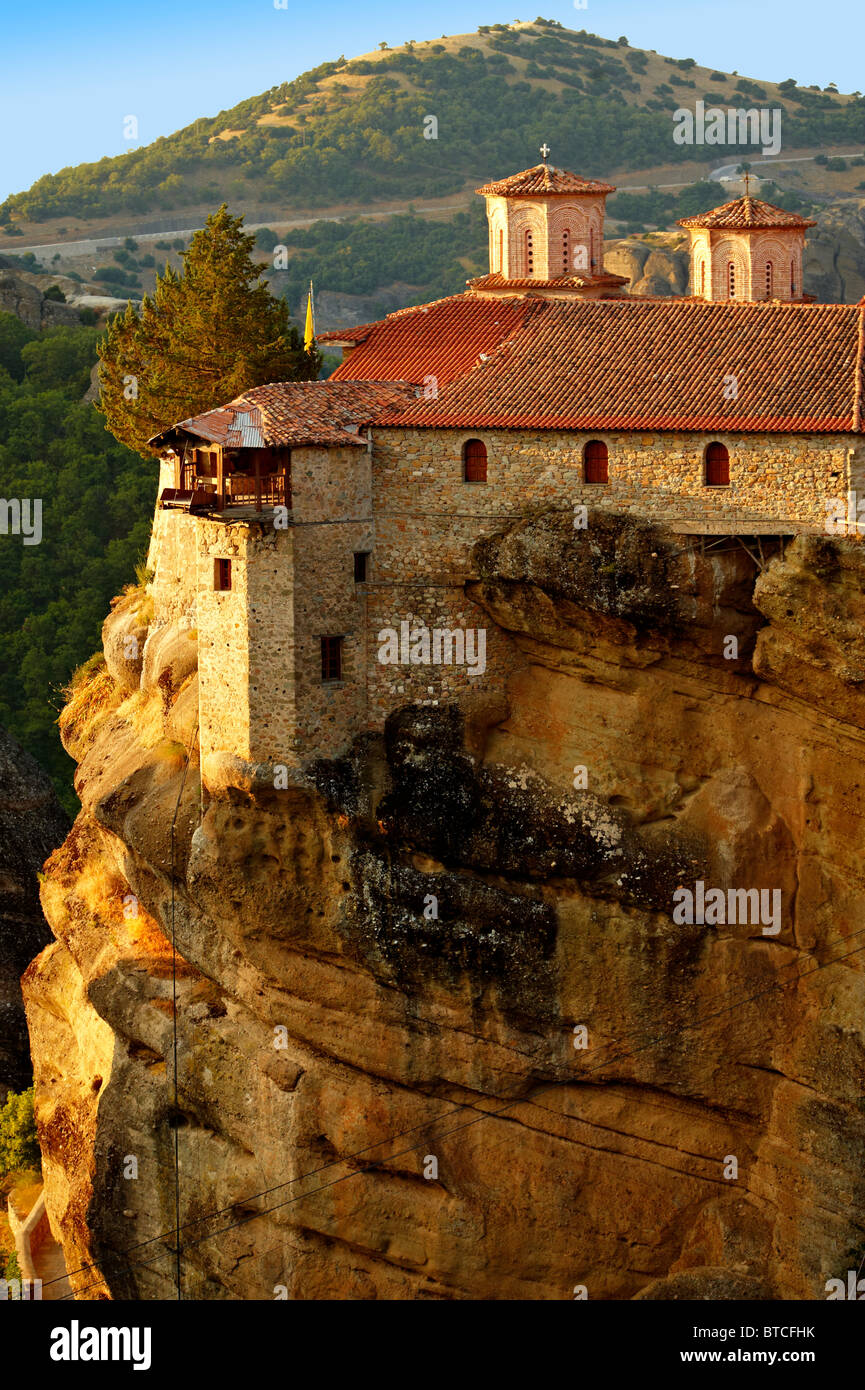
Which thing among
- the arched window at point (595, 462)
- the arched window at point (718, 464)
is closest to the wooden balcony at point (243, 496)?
the arched window at point (595, 462)

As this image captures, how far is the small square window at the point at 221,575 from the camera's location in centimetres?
3597

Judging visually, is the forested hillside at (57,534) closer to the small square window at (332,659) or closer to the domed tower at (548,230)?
the domed tower at (548,230)

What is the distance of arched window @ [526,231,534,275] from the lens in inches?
1703

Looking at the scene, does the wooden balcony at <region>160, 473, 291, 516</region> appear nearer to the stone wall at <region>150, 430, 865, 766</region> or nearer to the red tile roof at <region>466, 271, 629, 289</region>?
the stone wall at <region>150, 430, 865, 766</region>

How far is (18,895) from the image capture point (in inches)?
2041

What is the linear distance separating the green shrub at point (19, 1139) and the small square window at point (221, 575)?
16826 millimetres

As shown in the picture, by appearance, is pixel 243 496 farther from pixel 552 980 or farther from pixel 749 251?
pixel 749 251

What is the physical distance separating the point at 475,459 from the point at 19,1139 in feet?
68.1

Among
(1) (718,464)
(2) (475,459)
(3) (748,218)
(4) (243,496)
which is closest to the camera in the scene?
(1) (718,464)

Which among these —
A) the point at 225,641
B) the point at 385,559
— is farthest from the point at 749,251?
the point at 225,641

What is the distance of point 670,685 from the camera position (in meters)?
35.9

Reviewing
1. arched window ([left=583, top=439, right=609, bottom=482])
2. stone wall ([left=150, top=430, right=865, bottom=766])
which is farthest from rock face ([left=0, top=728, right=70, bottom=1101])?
arched window ([left=583, top=439, right=609, bottom=482])

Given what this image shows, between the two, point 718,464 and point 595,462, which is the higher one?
point 595,462

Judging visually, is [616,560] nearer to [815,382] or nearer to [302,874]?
[815,382]
